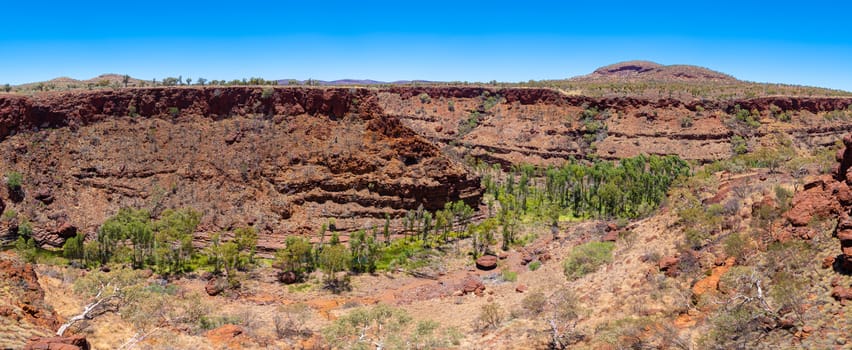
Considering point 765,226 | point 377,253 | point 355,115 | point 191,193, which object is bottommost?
point 377,253

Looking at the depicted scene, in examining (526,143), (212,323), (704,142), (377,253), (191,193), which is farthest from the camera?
(526,143)

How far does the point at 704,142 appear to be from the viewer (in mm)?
94688

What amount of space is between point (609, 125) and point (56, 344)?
102 meters

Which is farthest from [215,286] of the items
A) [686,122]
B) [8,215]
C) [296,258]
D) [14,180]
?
[686,122]

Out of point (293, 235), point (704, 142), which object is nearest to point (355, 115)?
point (293, 235)

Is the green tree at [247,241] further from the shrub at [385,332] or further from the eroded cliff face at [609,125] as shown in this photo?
the eroded cliff face at [609,125]

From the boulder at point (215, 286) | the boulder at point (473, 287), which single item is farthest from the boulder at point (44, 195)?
the boulder at point (473, 287)

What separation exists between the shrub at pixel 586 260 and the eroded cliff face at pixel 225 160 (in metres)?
21.9

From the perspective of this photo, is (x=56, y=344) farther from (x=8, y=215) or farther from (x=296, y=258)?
(x=8, y=215)

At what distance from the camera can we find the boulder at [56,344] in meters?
14.6

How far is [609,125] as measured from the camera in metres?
104

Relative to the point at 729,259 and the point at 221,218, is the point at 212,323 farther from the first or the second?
the point at 729,259

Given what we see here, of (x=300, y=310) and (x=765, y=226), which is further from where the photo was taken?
(x=300, y=310)

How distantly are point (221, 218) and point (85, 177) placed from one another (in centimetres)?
1909
